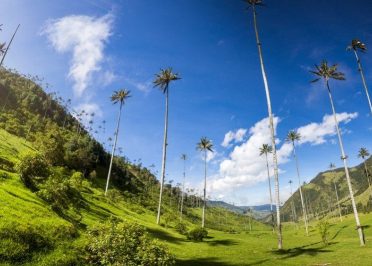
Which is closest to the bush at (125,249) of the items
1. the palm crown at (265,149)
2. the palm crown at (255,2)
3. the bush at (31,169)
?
the bush at (31,169)

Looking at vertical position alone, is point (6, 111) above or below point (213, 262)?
above

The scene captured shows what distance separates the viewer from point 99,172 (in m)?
150

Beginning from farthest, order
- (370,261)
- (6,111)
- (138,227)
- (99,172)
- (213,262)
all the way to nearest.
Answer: (99,172) → (6,111) → (213,262) → (370,261) → (138,227)

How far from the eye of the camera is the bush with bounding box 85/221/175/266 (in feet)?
76.2

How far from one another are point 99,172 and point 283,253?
383ft

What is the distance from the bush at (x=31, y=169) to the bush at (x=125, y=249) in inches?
721

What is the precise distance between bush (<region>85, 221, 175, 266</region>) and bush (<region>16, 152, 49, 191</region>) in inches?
721

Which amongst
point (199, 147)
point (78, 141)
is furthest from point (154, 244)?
point (78, 141)

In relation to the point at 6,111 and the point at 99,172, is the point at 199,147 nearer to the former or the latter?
the point at 99,172

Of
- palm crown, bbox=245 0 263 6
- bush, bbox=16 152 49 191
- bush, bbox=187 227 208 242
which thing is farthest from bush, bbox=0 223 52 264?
palm crown, bbox=245 0 263 6

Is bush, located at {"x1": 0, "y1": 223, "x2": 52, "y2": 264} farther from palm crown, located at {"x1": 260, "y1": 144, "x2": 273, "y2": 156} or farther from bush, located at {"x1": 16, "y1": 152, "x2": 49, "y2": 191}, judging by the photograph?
palm crown, located at {"x1": 260, "y1": 144, "x2": 273, "y2": 156}

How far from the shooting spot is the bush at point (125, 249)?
23234 mm

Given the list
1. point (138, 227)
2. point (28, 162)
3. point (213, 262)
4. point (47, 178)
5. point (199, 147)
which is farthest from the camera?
point (199, 147)

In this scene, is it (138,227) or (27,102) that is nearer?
(138,227)
